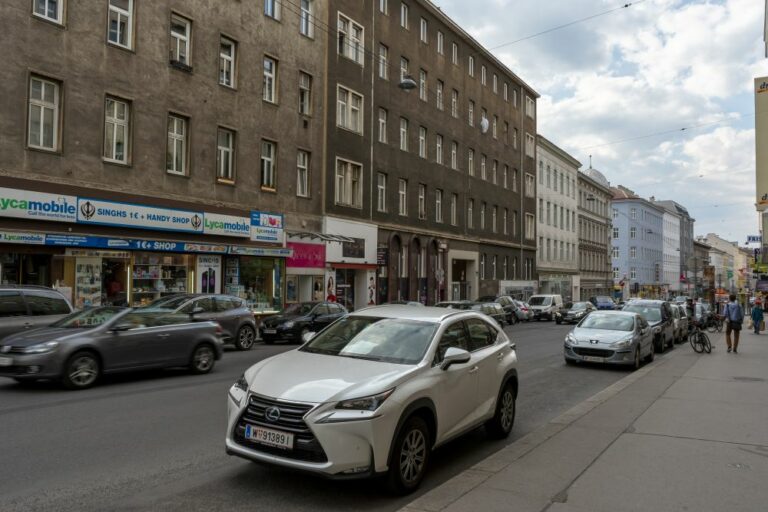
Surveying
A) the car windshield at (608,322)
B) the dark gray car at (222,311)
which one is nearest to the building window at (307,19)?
the dark gray car at (222,311)

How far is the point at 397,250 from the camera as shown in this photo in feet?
116

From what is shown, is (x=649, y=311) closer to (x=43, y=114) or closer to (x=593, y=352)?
(x=593, y=352)

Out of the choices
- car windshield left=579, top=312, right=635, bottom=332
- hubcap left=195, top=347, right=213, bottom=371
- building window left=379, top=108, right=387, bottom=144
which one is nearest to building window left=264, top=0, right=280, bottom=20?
building window left=379, top=108, right=387, bottom=144

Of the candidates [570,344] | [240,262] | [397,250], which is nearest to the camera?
[570,344]

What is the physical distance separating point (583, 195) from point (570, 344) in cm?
6077

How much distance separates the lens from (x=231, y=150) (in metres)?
24.4

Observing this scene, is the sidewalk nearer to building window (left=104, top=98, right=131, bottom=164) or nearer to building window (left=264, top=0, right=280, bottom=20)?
building window (left=104, top=98, right=131, bottom=164)

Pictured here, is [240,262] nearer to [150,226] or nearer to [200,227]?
[200,227]

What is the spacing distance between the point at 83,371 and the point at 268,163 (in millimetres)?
16861

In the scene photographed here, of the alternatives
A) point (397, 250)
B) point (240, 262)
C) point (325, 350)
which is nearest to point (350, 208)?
point (397, 250)

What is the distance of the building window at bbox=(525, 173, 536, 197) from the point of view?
56.5 meters

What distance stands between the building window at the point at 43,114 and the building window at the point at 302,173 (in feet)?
35.5

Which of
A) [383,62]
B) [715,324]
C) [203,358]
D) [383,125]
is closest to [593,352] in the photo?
[203,358]

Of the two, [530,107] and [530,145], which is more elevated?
[530,107]
